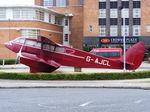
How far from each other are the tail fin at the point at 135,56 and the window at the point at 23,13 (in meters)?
30.8

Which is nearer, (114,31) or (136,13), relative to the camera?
(136,13)

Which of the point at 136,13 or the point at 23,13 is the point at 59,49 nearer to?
the point at 23,13

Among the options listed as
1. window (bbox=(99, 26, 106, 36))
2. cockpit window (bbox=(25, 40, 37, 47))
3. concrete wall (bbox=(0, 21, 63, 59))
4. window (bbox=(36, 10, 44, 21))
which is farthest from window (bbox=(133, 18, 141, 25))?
cockpit window (bbox=(25, 40, 37, 47))

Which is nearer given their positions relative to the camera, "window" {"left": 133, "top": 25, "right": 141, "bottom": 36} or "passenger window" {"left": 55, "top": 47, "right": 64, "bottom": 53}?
"passenger window" {"left": 55, "top": 47, "right": 64, "bottom": 53}

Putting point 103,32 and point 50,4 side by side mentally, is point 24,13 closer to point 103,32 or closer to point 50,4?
point 103,32

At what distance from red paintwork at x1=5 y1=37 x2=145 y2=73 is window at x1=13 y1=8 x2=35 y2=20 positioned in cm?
2829

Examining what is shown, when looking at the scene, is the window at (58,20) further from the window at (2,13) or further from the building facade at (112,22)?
the window at (2,13)

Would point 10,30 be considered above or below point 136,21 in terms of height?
below

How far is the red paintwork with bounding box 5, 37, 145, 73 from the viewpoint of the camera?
89.9ft

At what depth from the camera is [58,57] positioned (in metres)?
28.2

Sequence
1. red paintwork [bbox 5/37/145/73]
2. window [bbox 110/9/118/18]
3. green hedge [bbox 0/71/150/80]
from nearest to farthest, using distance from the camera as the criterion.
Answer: green hedge [bbox 0/71/150/80], red paintwork [bbox 5/37/145/73], window [bbox 110/9/118/18]

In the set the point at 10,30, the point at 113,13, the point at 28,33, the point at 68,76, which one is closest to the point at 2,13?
the point at 10,30

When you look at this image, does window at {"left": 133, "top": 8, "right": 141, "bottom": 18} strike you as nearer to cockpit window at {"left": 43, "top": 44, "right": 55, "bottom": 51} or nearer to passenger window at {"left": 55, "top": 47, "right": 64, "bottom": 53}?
passenger window at {"left": 55, "top": 47, "right": 64, "bottom": 53}

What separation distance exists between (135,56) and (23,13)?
31.7 meters
